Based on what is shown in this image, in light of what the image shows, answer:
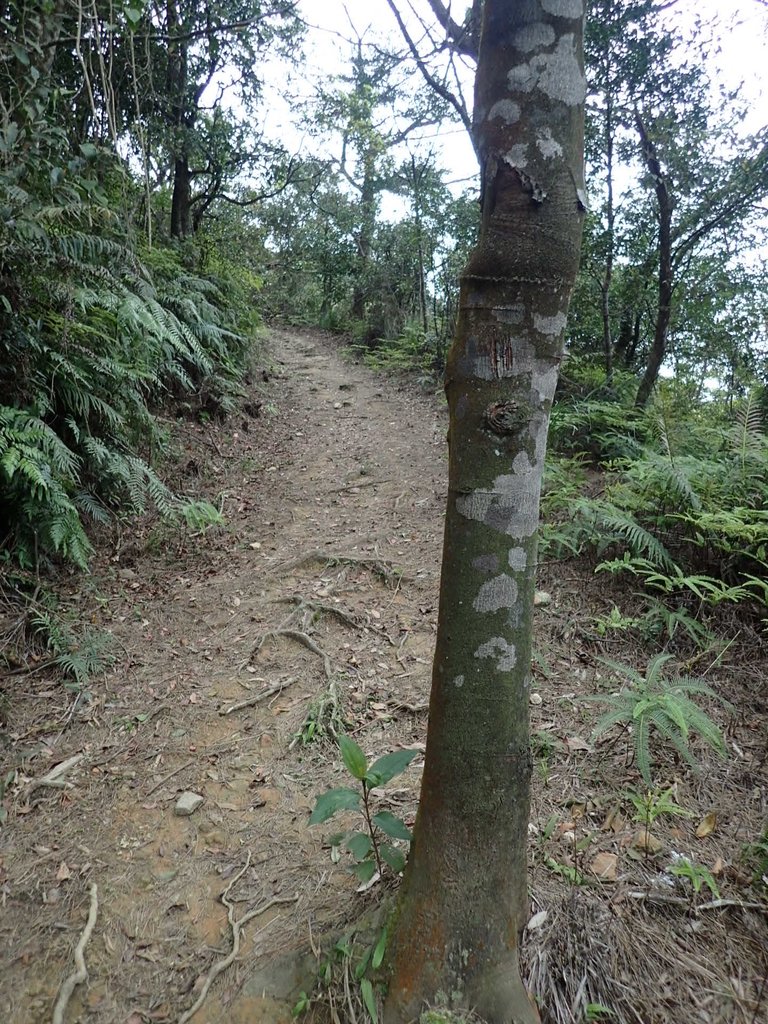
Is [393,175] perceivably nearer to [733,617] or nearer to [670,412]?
[670,412]

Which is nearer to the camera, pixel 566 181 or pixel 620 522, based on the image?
pixel 566 181

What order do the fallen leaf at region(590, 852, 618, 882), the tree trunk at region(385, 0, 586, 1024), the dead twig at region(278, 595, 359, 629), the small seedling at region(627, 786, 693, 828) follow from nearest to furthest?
1. the tree trunk at region(385, 0, 586, 1024)
2. the fallen leaf at region(590, 852, 618, 882)
3. the small seedling at region(627, 786, 693, 828)
4. the dead twig at region(278, 595, 359, 629)

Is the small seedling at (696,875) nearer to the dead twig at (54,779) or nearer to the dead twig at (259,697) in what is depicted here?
the dead twig at (259,697)

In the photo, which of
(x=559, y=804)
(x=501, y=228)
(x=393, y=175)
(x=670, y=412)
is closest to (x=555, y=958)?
(x=559, y=804)

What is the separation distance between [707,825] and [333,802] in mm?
1679

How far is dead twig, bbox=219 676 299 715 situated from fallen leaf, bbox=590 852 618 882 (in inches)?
82.4

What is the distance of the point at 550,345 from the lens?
169 centimetres

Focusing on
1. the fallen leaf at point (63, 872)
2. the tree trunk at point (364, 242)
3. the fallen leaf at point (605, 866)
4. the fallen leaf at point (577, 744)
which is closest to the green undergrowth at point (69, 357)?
the fallen leaf at point (63, 872)

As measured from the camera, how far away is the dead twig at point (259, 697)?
3631 millimetres

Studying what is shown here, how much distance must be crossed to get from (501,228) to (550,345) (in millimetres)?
351

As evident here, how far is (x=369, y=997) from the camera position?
1.82m

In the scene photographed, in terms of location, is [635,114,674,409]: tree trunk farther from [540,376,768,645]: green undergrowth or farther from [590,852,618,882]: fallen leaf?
[590,852,618,882]: fallen leaf

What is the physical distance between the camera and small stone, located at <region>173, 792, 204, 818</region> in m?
2.91

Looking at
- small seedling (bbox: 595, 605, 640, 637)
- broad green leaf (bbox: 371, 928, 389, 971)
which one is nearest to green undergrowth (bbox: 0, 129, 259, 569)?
broad green leaf (bbox: 371, 928, 389, 971)
